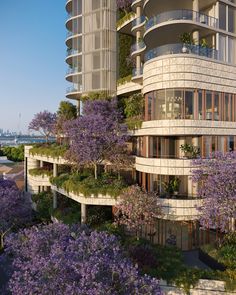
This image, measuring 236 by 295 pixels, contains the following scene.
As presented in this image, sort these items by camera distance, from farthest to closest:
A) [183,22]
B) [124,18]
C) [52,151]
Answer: [124,18], [52,151], [183,22]

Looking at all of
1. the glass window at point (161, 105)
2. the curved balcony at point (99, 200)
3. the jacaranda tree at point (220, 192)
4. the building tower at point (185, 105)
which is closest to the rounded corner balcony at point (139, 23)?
the building tower at point (185, 105)

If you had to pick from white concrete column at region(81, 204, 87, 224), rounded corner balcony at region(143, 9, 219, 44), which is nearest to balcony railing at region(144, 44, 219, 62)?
rounded corner balcony at region(143, 9, 219, 44)

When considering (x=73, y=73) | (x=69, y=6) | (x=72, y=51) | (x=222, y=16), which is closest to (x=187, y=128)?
(x=222, y=16)

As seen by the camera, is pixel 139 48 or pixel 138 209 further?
pixel 139 48

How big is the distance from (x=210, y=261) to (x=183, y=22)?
17.2 meters

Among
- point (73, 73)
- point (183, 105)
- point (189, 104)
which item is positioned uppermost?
point (73, 73)

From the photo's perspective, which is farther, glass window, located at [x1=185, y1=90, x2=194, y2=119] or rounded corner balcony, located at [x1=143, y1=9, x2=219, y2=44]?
rounded corner balcony, located at [x1=143, y1=9, x2=219, y2=44]

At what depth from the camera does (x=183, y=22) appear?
78.3ft

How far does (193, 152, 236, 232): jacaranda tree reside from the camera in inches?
697

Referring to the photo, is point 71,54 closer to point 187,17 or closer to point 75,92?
point 75,92

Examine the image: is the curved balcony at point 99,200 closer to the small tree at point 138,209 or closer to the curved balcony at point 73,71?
the small tree at point 138,209

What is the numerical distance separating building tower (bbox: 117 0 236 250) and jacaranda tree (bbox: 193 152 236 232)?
132 inches

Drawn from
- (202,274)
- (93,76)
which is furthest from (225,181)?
(93,76)

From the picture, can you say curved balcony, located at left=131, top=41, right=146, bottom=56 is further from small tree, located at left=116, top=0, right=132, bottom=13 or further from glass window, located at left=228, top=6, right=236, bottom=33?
glass window, located at left=228, top=6, right=236, bottom=33
